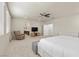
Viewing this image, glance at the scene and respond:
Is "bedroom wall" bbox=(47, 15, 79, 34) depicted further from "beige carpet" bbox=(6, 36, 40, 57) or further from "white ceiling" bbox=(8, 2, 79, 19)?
"beige carpet" bbox=(6, 36, 40, 57)

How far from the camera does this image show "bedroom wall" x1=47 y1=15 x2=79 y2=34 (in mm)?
7605

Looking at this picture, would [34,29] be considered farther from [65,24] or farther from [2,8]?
[2,8]

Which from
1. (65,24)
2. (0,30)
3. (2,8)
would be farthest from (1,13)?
(65,24)

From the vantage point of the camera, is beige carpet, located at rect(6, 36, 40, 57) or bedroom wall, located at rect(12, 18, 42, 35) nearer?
beige carpet, located at rect(6, 36, 40, 57)

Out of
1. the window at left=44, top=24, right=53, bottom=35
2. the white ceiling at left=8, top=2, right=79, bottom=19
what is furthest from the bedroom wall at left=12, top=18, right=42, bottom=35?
the white ceiling at left=8, top=2, right=79, bottom=19

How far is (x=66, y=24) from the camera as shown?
8672mm

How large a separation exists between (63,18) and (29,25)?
461 cm

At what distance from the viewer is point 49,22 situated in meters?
12.0

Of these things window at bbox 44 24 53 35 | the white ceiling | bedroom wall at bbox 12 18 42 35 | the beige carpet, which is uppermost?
the white ceiling

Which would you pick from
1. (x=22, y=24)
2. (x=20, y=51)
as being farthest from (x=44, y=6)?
(x=22, y=24)

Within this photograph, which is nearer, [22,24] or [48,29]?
[22,24]

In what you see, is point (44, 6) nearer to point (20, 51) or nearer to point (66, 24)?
point (20, 51)

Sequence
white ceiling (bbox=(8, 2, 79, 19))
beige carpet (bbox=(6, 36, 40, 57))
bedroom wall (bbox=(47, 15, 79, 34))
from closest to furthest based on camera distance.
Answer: beige carpet (bbox=(6, 36, 40, 57)), white ceiling (bbox=(8, 2, 79, 19)), bedroom wall (bbox=(47, 15, 79, 34))

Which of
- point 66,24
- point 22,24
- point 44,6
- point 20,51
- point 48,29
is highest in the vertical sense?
point 44,6
